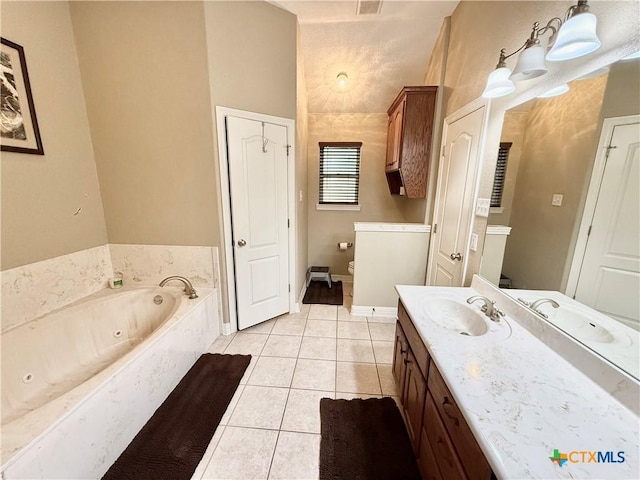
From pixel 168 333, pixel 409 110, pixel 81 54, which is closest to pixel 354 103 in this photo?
pixel 409 110

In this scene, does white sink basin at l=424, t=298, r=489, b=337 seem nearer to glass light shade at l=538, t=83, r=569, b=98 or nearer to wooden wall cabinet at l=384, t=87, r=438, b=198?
glass light shade at l=538, t=83, r=569, b=98

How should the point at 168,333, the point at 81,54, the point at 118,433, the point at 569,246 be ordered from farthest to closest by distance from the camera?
the point at 81,54
the point at 168,333
the point at 118,433
the point at 569,246

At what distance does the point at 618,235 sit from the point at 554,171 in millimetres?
383

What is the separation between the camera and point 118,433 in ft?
4.16

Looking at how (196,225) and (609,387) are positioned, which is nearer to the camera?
(609,387)

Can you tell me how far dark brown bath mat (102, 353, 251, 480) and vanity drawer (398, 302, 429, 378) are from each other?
4.20 feet

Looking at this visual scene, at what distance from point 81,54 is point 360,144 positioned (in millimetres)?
3005

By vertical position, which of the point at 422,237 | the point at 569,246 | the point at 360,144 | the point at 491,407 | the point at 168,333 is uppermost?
the point at 360,144

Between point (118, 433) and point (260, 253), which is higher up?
point (260, 253)

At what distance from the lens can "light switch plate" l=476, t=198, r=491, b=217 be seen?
5.09ft

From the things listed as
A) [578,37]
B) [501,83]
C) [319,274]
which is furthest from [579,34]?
[319,274]

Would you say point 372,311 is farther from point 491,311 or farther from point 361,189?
→ point 361,189

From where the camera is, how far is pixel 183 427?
145 cm

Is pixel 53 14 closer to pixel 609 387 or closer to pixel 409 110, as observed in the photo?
pixel 409 110
